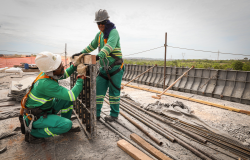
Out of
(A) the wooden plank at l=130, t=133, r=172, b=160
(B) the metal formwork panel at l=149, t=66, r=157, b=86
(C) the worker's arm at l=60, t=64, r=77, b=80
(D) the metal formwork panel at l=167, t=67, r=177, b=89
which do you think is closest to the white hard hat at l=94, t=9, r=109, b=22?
(C) the worker's arm at l=60, t=64, r=77, b=80

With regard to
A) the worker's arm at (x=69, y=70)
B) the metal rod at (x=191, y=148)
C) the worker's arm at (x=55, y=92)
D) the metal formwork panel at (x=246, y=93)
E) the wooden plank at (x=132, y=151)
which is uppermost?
the worker's arm at (x=69, y=70)

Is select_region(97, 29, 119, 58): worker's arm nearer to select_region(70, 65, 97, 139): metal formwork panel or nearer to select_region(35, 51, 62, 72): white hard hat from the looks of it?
select_region(70, 65, 97, 139): metal formwork panel

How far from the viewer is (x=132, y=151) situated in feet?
7.97

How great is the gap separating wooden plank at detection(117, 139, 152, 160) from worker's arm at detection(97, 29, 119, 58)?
70.0 inches

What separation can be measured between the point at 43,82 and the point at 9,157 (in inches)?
52.6

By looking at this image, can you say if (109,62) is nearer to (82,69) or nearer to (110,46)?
(110,46)

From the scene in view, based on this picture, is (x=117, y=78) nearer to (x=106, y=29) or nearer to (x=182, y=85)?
(x=106, y=29)

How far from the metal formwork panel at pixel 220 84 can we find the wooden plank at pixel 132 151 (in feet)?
22.8

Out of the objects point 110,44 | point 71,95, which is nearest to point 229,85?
point 110,44

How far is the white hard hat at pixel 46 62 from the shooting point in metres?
2.48

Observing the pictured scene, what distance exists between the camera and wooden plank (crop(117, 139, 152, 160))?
7.52 feet

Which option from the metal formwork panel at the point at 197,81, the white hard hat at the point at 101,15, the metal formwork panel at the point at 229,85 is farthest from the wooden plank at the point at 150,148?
the metal formwork panel at the point at 197,81

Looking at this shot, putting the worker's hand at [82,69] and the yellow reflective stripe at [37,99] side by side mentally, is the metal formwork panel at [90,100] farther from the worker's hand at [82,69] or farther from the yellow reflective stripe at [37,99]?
the yellow reflective stripe at [37,99]

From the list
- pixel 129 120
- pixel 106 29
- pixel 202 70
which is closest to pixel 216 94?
pixel 202 70
